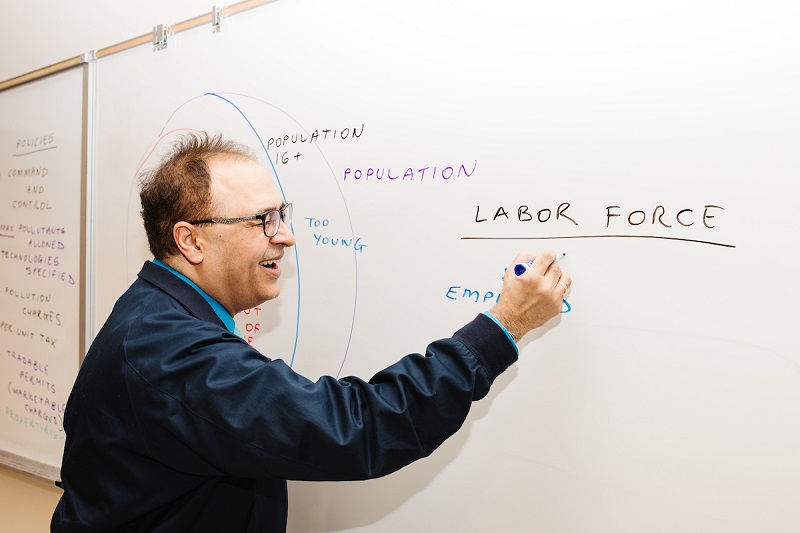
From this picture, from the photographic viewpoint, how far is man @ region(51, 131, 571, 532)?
742 mm

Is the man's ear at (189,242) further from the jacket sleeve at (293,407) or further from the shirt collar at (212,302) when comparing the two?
the jacket sleeve at (293,407)

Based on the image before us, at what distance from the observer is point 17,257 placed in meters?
1.78

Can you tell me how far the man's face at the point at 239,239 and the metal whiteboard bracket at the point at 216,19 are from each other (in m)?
0.49

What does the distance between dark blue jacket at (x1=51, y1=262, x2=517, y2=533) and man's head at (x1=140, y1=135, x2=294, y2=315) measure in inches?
3.1

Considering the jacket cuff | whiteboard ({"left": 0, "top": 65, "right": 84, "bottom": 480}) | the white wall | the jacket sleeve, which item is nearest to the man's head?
the jacket sleeve

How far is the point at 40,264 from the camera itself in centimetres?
172

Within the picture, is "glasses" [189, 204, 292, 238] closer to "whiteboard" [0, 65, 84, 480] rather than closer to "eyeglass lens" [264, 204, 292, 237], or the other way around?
"eyeglass lens" [264, 204, 292, 237]

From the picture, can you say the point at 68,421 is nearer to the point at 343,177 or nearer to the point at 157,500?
the point at 157,500

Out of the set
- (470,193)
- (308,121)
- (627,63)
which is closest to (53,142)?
(308,121)

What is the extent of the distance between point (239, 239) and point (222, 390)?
0.28 metres

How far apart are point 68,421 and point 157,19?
97 centimetres

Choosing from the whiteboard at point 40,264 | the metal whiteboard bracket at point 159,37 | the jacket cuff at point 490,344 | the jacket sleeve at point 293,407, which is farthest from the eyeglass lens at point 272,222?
the whiteboard at point 40,264

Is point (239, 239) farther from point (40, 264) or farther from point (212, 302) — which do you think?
point (40, 264)

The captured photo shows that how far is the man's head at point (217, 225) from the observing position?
0.93 m
